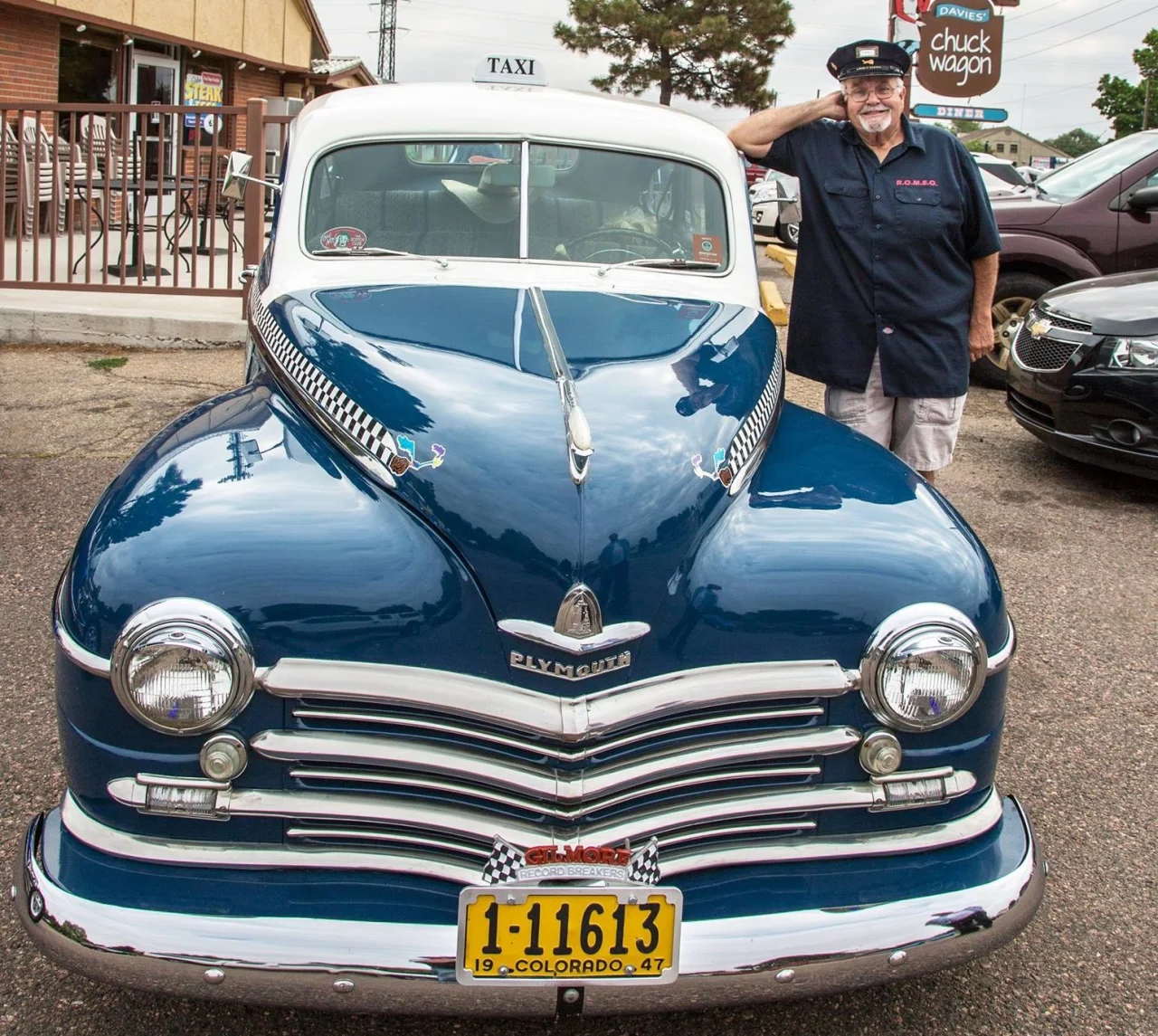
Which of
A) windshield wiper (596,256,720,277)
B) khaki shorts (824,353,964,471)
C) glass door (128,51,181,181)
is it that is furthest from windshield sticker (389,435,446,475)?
glass door (128,51,181,181)

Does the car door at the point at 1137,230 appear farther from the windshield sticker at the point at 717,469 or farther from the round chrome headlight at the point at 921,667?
the round chrome headlight at the point at 921,667

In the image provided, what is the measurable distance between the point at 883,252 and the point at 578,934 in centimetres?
268

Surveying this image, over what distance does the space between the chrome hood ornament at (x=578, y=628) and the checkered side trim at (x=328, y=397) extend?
21.0 inches

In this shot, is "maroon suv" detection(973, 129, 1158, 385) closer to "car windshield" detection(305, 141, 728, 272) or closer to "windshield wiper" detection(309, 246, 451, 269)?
"car windshield" detection(305, 141, 728, 272)

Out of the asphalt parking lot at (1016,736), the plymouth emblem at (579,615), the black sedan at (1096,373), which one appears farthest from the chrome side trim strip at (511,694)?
the black sedan at (1096,373)

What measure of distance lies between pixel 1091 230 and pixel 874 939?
7485mm

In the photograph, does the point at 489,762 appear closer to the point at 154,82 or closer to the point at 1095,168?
the point at 1095,168

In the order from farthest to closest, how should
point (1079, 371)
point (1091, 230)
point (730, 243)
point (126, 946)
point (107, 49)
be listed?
point (107, 49) < point (1091, 230) < point (1079, 371) < point (730, 243) < point (126, 946)

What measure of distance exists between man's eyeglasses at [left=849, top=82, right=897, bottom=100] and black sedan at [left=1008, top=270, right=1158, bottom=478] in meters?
2.85

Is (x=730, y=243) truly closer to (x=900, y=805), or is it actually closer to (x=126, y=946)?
(x=900, y=805)

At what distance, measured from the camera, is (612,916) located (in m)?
2.04

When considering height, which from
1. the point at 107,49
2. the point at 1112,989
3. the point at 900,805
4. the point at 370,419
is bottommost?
the point at 1112,989

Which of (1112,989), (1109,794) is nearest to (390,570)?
(1112,989)

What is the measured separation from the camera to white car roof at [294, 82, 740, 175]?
3.85 m
